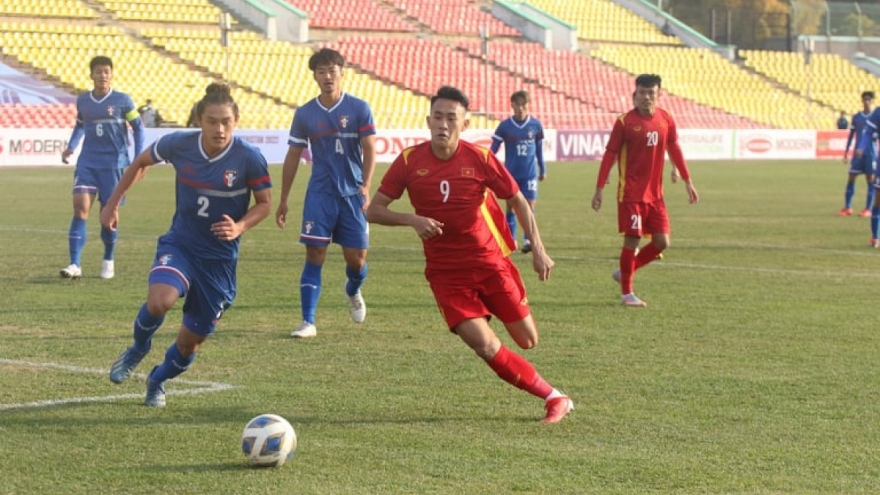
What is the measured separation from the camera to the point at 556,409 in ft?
24.8

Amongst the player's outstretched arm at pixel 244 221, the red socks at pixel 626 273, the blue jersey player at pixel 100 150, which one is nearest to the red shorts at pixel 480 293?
the player's outstretched arm at pixel 244 221

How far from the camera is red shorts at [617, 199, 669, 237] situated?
508 inches

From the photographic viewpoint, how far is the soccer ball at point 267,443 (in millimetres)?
6348

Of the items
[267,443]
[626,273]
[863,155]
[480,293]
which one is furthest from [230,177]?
[863,155]

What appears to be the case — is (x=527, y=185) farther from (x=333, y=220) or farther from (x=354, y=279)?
(x=333, y=220)

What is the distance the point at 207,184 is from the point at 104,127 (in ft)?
23.7

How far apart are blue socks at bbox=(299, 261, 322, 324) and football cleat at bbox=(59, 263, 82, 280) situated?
171 inches

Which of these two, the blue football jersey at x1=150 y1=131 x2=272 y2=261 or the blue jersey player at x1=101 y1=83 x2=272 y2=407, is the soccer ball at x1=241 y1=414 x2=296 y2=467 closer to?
the blue jersey player at x1=101 y1=83 x2=272 y2=407

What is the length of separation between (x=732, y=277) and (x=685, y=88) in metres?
45.2

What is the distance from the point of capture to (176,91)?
147 ft

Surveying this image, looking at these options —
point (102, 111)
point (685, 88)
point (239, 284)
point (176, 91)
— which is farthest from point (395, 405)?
point (685, 88)

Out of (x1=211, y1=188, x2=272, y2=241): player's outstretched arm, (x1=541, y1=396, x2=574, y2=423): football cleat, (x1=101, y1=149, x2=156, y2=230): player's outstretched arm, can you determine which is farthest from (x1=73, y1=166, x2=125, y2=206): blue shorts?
(x1=541, y1=396, x2=574, y2=423): football cleat

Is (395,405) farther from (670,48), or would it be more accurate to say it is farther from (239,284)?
(670,48)

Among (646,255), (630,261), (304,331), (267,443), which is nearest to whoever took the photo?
(267,443)
